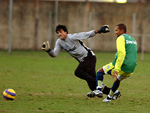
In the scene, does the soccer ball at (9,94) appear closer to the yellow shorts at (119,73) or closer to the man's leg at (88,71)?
the man's leg at (88,71)

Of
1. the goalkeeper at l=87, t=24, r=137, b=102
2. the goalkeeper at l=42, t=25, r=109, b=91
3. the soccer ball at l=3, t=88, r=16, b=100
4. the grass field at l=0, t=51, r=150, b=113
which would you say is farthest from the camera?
the goalkeeper at l=42, t=25, r=109, b=91

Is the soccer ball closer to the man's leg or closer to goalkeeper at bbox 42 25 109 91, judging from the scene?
goalkeeper at bbox 42 25 109 91

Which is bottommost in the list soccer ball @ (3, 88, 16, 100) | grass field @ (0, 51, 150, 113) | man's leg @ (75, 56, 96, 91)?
grass field @ (0, 51, 150, 113)

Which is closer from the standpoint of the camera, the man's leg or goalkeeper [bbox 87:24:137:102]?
goalkeeper [bbox 87:24:137:102]

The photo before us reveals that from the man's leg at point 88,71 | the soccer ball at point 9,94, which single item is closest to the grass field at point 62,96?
the soccer ball at point 9,94

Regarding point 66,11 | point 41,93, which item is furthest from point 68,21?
point 41,93

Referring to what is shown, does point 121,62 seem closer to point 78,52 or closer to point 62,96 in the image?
point 78,52

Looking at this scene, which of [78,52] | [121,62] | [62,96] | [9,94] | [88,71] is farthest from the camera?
[62,96]

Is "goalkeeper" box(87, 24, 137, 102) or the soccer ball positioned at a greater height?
"goalkeeper" box(87, 24, 137, 102)

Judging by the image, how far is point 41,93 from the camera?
38.9ft

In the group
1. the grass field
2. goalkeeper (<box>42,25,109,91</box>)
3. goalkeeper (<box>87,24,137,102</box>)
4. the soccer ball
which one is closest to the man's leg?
goalkeeper (<box>42,25,109,91</box>)

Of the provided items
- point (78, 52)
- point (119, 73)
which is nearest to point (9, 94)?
point (78, 52)

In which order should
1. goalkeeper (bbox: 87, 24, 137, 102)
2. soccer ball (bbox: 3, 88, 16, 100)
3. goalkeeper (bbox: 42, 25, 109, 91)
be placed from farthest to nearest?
goalkeeper (bbox: 42, 25, 109, 91)
soccer ball (bbox: 3, 88, 16, 100)
goalkeeper (bbox: 87, 24, 137, 102)

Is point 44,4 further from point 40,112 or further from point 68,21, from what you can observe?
point 40,112
